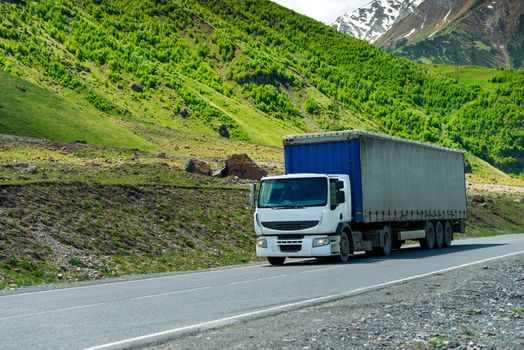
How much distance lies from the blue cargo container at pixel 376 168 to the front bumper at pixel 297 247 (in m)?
1.95

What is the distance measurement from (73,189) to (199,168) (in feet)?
56.4

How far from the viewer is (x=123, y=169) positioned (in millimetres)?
42438

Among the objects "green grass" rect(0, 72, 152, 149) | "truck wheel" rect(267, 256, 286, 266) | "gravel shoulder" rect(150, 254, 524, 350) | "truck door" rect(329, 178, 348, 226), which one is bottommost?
"gravel shoulder" rect(150, 254, 524, 350)

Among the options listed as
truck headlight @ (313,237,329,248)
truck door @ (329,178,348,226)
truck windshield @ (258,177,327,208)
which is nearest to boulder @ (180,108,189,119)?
truck windshield @ (258,177,327,208)

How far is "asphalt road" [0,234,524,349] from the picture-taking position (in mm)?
10367

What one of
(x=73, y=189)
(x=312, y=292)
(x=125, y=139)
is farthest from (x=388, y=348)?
(x=125, y=139)

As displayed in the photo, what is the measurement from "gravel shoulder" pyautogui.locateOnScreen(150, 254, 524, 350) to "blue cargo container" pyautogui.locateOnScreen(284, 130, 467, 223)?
9169 mm

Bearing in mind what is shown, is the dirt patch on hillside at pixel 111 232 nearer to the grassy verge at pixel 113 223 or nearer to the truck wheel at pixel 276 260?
the grassy verge at pixel 113 223

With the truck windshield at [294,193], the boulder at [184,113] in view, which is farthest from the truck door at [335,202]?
the boulder at [184,113]

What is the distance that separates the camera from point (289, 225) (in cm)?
2284

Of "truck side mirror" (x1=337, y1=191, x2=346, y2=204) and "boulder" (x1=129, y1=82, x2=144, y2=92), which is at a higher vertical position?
"boulder" (x1=129, y1=82, x2=144, y2=92)

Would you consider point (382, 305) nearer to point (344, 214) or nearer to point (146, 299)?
point (146, 299)

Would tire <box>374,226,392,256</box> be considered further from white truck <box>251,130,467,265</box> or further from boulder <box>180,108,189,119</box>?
boulder <box>180,108,189,119</box>

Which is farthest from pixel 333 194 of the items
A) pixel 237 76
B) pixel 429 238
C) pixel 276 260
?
pixel 237 76
